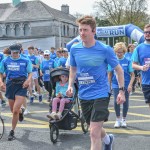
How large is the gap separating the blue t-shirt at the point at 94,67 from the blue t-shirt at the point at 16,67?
2.76 m

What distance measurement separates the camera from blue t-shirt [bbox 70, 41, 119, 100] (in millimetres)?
5004

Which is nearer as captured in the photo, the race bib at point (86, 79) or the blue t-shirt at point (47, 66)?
the race bib at point (86, 79)

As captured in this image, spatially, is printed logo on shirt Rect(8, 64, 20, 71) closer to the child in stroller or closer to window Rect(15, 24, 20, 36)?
the child in stroller

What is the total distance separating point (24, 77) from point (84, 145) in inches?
78.7

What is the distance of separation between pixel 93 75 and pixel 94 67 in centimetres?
11

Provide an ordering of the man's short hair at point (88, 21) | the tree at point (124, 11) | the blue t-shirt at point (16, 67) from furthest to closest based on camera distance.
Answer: the tree at point (124, 11) → the blue t-shirt at point (16, 67) → the man's short hair at point (88, 21)

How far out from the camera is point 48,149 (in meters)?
6.48

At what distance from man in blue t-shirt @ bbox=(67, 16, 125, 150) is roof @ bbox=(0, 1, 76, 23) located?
228 ft

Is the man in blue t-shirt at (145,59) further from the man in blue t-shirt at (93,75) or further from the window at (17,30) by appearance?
the window at (17,30)

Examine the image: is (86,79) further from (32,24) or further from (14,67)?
(32,24)

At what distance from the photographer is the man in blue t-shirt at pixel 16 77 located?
7.43 meters

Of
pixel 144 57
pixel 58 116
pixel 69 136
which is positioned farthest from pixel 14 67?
pixel 144 57

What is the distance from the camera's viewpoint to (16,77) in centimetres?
771

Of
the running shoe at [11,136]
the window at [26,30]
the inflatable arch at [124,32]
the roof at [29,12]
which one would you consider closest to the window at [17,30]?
the roof at [29,12]
